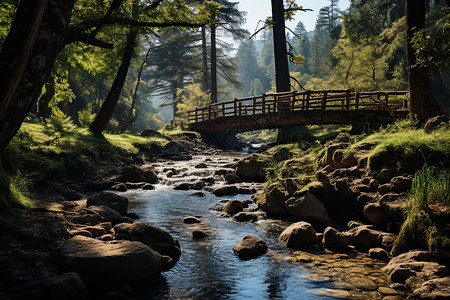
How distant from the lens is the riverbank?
394 centimetres

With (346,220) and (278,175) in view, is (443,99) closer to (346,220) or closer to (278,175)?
(278,175)

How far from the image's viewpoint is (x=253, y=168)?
1209 centimetres

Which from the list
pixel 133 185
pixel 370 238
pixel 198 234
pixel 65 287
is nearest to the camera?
pixel 65 287

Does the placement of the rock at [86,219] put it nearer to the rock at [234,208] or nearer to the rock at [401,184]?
the rock at [234,208]

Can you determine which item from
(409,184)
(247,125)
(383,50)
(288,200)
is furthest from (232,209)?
(383,50)

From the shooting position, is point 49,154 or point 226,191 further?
point 49,154

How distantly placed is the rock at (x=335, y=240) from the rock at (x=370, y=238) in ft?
0.59

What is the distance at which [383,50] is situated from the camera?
97.1ft

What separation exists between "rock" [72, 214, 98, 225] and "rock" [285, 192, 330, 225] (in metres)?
3.95

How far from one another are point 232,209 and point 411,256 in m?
4.11

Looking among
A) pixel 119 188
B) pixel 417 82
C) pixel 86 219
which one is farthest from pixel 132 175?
pixel 417 82

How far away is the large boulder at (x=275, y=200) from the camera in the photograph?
24.4ft

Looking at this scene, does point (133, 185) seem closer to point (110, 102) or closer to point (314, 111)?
point (110, 102)

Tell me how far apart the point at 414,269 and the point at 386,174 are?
111 inches
